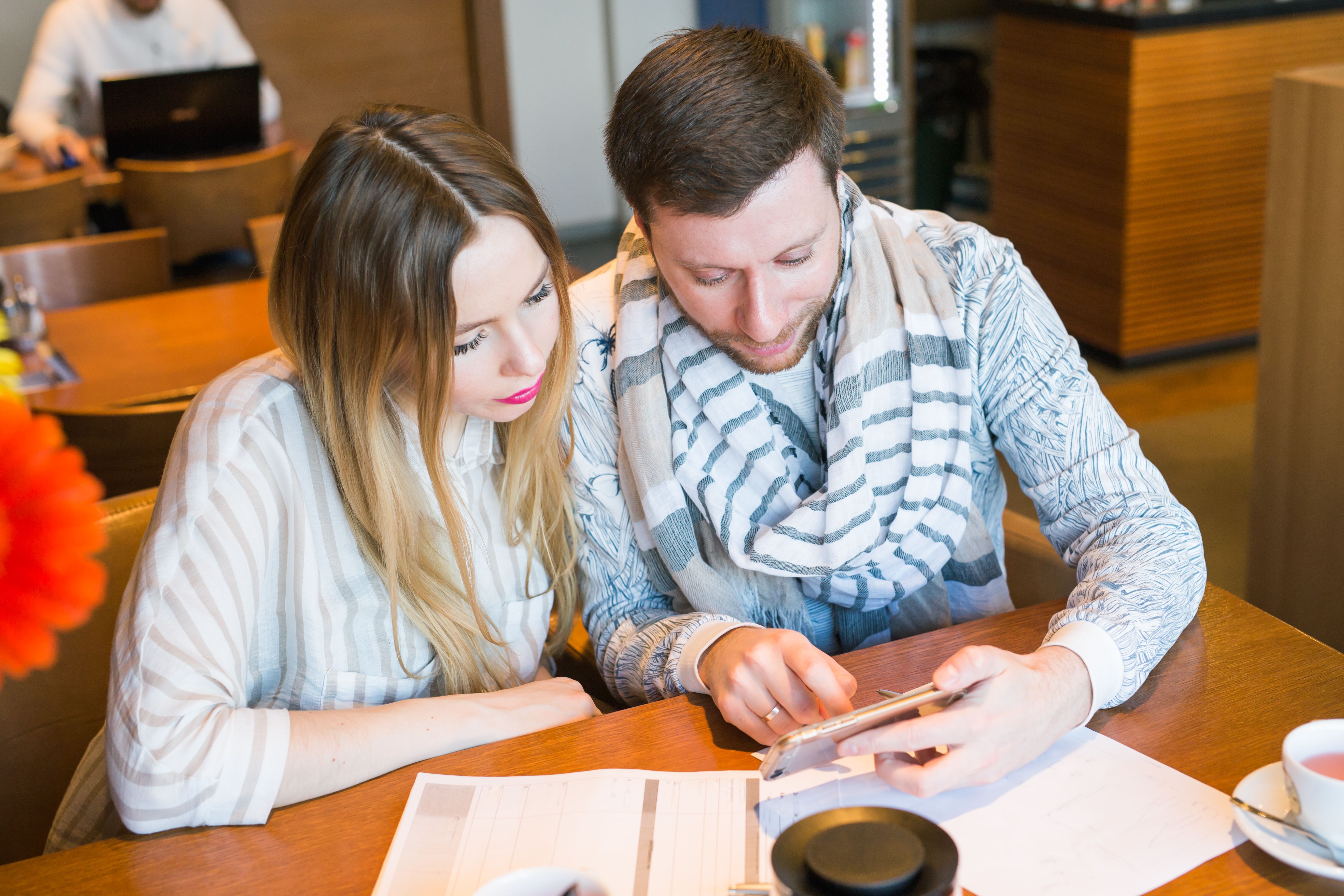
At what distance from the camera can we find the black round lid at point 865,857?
71 centimetres

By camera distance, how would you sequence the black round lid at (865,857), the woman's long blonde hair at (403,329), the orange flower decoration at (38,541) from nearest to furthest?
the orange flower decoration at (38,541) → the black round lid at (865,857) → the woman's long blonde hair at (403,329)

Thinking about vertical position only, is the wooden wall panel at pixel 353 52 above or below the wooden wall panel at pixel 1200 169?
above

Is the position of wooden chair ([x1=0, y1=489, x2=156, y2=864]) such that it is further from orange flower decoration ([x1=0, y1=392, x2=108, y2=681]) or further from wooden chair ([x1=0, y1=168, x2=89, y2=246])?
wooden chair ([x1=0, y1=168, x2=89, y2=246])

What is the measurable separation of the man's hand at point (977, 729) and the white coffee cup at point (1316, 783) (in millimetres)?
189

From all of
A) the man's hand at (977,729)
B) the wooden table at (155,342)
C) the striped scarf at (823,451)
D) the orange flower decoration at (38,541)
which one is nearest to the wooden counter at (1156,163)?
→ the wooden table at (155,342)

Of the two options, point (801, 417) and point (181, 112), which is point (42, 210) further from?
point (801, 417)

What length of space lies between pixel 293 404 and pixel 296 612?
0.71 feet

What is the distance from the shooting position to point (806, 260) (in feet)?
4.33

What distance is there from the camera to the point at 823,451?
1519 millimetres

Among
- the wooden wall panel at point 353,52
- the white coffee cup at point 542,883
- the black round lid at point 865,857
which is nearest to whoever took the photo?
the black round lid at point 865,857

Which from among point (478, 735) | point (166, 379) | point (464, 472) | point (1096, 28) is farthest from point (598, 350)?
point (1096, 28)

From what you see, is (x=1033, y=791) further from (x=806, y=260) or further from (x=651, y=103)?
(x=651, y=103)

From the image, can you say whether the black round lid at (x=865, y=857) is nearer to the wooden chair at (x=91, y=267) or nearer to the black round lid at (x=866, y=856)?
the black round lid at (x=866, y=856)

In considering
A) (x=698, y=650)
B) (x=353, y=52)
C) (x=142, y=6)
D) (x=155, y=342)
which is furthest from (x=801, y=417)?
(x=353, y=52)
